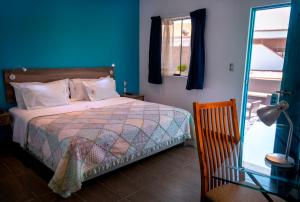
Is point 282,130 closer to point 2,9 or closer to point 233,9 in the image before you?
point 233,9

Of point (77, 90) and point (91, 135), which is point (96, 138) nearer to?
point (91, 135)

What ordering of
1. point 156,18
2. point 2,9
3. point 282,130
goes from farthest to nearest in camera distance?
point 156,18 → point 2,9 → point 282,130

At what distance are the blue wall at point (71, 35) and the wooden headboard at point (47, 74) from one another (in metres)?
0.07

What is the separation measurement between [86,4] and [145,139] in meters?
2.54

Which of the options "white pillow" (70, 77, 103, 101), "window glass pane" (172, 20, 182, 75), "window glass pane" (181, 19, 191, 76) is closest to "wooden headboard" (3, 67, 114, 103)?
"white pillow" (70, 77, 103, 101)

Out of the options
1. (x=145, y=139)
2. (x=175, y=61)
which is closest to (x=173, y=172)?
(x=145, y=139)

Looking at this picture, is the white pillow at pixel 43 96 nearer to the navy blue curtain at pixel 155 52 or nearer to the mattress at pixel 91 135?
the mattress at pixel 91 135

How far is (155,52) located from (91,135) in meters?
2.54

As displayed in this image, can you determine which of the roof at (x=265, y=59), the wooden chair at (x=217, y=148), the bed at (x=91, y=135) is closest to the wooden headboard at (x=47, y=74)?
the bed at (x=91, y=135)

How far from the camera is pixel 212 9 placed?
3463 millimetres

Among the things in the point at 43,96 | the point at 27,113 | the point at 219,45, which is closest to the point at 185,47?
the point at 219,45

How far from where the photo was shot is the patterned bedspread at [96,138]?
2.02m

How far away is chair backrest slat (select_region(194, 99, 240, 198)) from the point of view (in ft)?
4.89

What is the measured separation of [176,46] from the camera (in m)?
4.18
